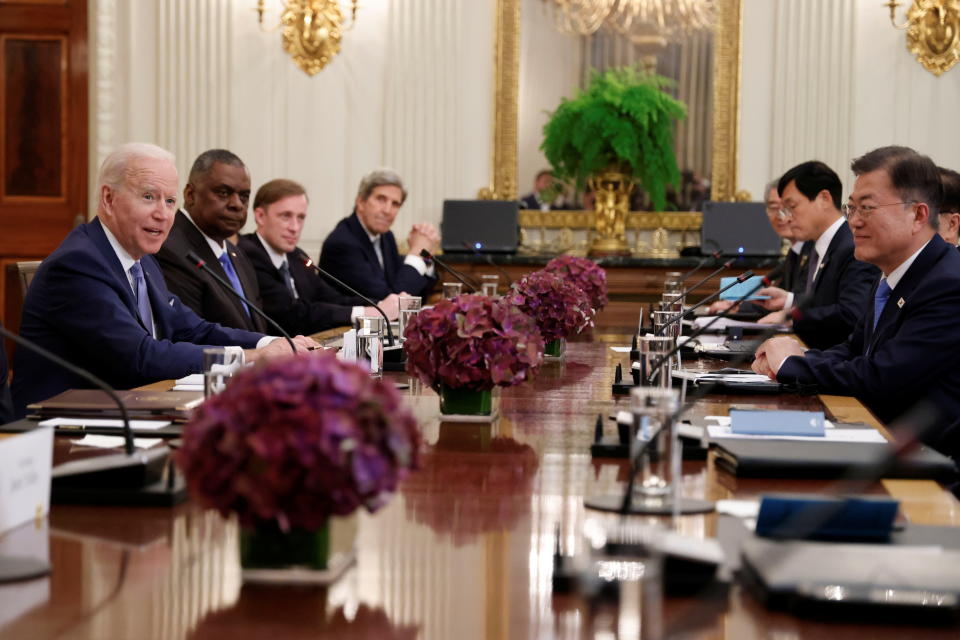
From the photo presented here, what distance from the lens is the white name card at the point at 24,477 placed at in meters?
1.53

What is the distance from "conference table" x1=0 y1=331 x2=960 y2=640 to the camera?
1.24m

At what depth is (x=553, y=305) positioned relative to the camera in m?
3.81

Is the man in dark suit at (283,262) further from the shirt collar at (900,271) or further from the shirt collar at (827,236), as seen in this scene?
the shirt collar at (900,271)

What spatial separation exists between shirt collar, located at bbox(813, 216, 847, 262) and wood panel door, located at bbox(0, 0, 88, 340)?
415cm

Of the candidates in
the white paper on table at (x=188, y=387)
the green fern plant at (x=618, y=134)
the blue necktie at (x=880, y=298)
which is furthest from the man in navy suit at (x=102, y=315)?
the green fern plant at (x=618, y=134)

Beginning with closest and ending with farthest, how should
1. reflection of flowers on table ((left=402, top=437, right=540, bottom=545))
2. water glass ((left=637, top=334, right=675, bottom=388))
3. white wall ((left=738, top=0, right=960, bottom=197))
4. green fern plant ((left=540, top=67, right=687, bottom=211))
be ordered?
reflection of flowers on table ((left=402, top=437, right=540, bottom=545)) < water glass ((left=637, top=334, right=675, bottom=388)) < green fern plant ((left=540, top=67, right=687, bottom=211)) < white wall ((left=738, top=0, right=960, bottom=197))

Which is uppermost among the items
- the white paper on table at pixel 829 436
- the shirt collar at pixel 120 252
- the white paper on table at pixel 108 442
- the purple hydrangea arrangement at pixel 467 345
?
the shirt collar at pixel 120 252

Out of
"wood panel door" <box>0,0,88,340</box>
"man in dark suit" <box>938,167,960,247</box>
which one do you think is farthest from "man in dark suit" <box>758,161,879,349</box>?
"wood panel door" <box>0,0,88,340</box>

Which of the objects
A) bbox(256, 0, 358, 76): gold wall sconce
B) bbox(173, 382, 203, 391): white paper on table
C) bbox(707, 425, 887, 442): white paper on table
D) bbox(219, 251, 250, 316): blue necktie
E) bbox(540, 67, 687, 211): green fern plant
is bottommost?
bbox(707, 425, 887, 442): white paper on table

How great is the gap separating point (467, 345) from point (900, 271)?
4.76ft

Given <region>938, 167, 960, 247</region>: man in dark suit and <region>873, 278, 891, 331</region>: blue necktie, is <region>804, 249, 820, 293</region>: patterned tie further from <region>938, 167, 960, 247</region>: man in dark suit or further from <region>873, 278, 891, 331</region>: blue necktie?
<region>873, 278, 891, 331</region>: blue necktie

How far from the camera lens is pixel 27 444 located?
1562mm

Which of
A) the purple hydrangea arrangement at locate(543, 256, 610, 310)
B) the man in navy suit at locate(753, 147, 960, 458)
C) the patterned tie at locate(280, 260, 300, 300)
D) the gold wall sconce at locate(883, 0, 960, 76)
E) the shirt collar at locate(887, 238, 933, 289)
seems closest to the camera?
the man in navy suit at locate(753, 147, 960, 458)

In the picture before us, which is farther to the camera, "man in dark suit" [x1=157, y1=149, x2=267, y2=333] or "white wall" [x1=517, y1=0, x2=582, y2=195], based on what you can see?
"white wall" [x1=517, y1=0, x2=582, y2=195]
